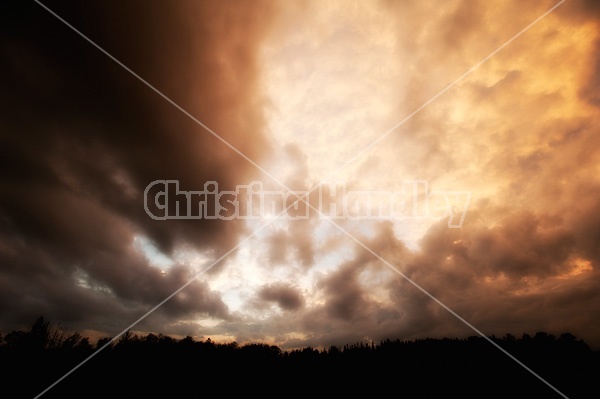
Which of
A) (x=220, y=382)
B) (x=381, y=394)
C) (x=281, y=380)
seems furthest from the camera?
(x=281, y=380)

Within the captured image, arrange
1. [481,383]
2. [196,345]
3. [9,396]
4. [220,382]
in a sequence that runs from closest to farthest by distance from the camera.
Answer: [9,396]
[481,383]
[220,382]
[196,345]

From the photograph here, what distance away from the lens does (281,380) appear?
10369 centimetres

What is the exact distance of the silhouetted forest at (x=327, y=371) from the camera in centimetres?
7912

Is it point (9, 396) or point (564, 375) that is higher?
point (9, 396)

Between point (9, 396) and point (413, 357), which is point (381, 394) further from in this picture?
point (9, 396)

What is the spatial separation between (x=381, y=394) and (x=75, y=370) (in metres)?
96.0

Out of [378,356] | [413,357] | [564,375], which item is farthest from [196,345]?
[564,375]

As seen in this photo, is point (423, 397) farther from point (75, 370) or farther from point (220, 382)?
point (75, 370)

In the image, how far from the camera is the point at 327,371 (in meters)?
109

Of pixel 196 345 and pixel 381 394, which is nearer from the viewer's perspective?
pixel 381 394

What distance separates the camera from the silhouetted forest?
260 feet

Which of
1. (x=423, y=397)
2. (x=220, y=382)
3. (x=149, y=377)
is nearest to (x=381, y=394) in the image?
(x=423, y=397)

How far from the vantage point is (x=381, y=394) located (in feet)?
294

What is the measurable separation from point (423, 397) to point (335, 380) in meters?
31.1
